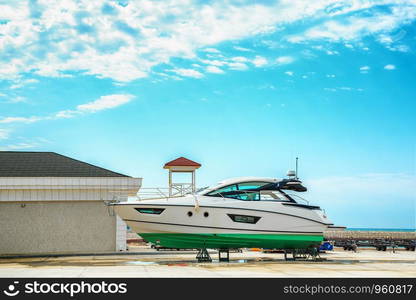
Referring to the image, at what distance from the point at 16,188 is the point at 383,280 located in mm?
16910

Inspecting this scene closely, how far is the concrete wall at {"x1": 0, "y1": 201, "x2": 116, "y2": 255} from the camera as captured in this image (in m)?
23.1

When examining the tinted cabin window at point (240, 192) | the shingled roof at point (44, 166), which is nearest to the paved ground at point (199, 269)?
the tinted cabin window at point (240, 192)

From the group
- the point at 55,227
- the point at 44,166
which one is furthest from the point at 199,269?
the point at 44,166

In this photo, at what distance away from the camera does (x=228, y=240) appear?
18.9 m

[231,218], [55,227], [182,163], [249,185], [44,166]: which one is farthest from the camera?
[182,163]

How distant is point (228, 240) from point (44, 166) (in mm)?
10969

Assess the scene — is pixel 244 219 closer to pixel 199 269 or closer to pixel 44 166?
pixel 199 269

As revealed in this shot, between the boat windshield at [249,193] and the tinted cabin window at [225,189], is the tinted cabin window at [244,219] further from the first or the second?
the tinted cabin window at [225,189]

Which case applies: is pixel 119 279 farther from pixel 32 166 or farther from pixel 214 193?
pixel 32 166

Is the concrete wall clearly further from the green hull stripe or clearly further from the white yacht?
the green hull stripe

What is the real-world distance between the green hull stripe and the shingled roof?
6017 millimetres

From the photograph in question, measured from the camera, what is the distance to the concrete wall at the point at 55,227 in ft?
75.8

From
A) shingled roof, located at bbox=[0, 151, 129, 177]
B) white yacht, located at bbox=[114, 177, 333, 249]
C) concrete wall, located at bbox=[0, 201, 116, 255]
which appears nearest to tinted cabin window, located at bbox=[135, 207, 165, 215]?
white yacht, located at bbox=[114, 177, 333, 249]

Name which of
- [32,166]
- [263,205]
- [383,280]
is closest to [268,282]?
[383,280]
